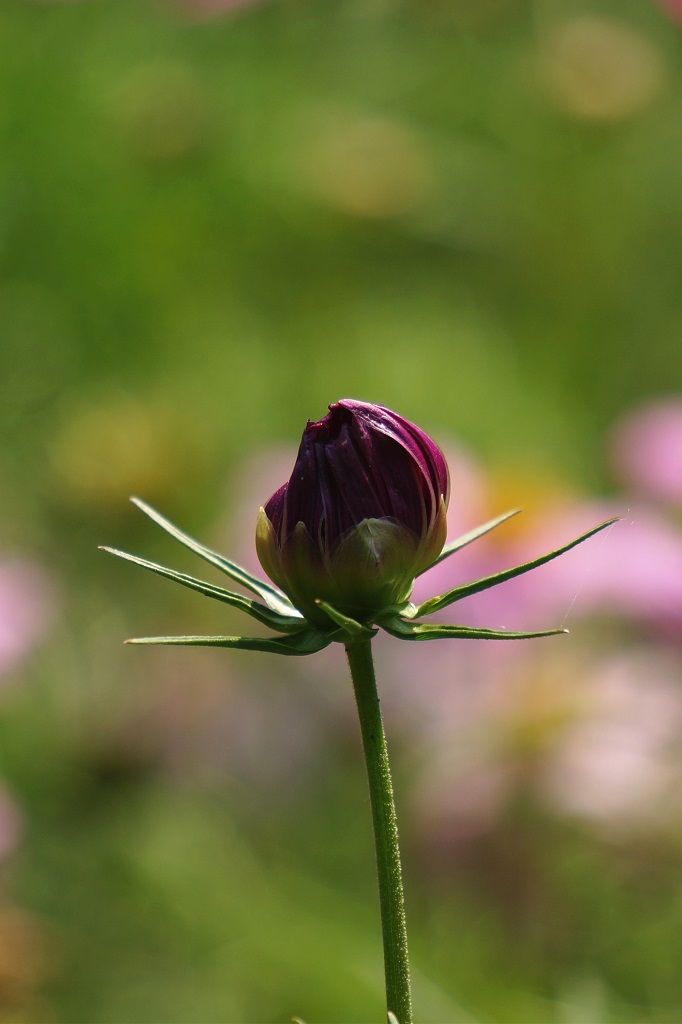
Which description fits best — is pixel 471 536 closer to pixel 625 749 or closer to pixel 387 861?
pixel 387 861

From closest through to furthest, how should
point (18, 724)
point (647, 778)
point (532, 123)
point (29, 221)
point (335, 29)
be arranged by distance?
point (647, 778) → point (18, 724) → point (29, 221) → point (532, 123) → point (335, 29)

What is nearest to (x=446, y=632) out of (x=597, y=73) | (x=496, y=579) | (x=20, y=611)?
(x=496, y=579)

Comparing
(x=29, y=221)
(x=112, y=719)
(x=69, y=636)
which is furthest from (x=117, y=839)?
(x=29, y=221)

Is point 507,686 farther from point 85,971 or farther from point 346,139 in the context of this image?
point 346,139

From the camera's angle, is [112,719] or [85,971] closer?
[85,971]

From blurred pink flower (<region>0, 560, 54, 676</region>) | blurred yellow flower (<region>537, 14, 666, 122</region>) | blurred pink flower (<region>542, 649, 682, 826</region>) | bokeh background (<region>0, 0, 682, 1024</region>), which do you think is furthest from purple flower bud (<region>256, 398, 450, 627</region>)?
blurred yellow flower (<region>537, 14, 666, 122</region>)

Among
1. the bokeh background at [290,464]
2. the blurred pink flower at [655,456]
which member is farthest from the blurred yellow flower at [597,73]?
the blurred pink flower at [655,456]
